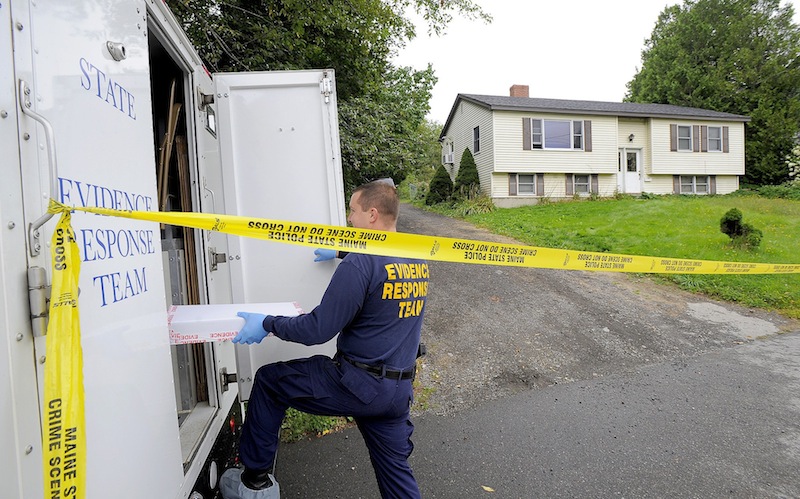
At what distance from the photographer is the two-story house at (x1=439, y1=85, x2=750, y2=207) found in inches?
818

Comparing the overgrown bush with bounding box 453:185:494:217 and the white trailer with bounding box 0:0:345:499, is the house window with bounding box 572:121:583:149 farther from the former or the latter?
the white trailer with bounding box 0:0:345:499

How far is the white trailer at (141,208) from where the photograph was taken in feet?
3.39

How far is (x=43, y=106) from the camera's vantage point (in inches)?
44.3

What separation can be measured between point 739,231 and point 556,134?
1240 centimetres

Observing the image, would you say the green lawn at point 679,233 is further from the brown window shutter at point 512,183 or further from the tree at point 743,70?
the tree at point 743,70

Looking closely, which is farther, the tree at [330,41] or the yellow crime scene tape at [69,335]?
the tree at [330,41]

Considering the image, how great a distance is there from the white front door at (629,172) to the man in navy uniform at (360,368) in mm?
22964

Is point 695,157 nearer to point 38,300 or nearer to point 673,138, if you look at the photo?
point 673,138

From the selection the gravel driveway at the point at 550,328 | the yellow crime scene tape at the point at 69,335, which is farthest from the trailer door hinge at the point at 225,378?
the gravel driveway at the point at 550,328

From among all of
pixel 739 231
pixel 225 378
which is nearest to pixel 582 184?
Answer: pixel 739 231

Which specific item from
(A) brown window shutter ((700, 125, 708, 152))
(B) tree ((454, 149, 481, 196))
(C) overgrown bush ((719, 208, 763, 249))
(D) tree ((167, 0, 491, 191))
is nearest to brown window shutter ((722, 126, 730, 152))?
(A) brown window shutter ((700, 125, 708, 152))

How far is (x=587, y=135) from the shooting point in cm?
2150

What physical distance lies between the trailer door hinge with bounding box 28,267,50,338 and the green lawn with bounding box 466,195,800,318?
366 inches

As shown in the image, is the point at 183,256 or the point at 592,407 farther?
the point at 592,407
